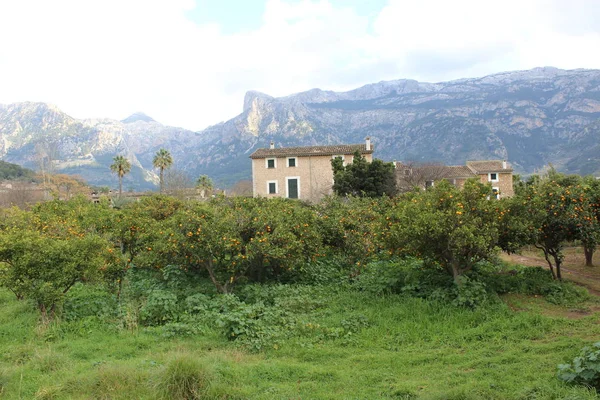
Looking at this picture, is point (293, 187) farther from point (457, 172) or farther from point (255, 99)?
point (255, 99)

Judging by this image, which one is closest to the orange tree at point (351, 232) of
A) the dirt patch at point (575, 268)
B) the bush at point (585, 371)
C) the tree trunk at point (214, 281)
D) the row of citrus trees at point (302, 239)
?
the row of citrus trees at point (302, 239)

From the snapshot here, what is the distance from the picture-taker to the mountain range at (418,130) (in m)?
119

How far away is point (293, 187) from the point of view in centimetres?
3903

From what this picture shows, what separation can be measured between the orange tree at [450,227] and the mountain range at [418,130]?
93.6m

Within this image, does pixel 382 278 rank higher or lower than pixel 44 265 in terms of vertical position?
lower

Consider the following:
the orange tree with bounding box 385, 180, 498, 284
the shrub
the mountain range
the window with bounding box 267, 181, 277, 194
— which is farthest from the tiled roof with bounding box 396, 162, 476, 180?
the mountain range

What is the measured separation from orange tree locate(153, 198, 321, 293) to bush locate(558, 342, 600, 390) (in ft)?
18.6

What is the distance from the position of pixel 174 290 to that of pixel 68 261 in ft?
7.69

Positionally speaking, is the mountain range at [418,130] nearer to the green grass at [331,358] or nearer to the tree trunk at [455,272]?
the tree trunk at [455,272]

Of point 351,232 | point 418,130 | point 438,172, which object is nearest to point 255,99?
point 418,130

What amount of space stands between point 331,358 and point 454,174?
149 feet

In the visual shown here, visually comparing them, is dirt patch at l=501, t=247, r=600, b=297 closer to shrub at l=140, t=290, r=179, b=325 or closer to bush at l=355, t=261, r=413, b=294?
bush at l=355, t=261, r=413, b=294

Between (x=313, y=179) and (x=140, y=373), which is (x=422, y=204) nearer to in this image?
(x=140, y=373)

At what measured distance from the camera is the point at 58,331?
783 cm
